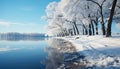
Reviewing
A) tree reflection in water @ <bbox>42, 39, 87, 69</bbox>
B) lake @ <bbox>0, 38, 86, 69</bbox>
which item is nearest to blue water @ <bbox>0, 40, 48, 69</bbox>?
lake @ <bbox>0, 38, 86, 69</bbox>

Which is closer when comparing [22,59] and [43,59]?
[43,59]

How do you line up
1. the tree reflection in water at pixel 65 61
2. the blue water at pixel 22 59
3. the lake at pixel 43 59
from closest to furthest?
the tree reflection in water at pixel 65 61 → the lake at pixel 43 59 → the blue water at pixel 22 59

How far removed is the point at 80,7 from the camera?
39.1 meters

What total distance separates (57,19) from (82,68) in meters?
61.3

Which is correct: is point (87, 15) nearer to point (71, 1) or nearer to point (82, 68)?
point (71, 1)

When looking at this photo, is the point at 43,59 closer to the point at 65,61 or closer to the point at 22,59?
the point at 22,59

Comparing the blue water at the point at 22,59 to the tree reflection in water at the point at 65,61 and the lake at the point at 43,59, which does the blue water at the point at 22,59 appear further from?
the tree reflection in water at the point at 65,61

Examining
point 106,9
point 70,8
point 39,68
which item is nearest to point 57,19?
point 70,8

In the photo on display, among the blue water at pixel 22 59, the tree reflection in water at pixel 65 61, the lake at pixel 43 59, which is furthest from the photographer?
the blue water at pixel 22 59

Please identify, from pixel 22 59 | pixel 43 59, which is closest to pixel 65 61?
pixel 43 59

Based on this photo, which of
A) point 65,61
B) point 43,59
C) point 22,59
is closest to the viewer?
point 65,61

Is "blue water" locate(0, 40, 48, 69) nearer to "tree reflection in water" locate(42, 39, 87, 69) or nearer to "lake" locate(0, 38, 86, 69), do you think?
"lake" locate(0, 38, 86, 69)

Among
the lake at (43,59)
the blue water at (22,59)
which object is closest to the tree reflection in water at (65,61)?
the lake at (43,59)

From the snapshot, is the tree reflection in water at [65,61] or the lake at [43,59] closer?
the tree reflection in water at [65,61]
